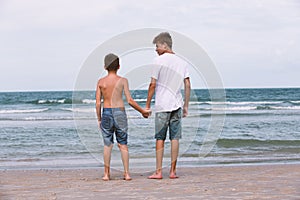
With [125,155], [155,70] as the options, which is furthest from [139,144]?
[155,70]

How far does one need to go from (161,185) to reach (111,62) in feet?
4.99

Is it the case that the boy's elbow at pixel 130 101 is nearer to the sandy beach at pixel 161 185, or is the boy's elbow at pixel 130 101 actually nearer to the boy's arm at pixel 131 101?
the boy's arm at pixel 131 101

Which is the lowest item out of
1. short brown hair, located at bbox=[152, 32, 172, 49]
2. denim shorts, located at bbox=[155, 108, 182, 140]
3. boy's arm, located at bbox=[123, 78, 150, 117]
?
denim shorts, located at bbox=[155, 108, 182, 140]

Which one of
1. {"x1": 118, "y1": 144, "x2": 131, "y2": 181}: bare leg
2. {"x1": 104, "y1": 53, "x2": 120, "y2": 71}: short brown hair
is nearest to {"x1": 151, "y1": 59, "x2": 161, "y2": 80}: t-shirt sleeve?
{"x1": 104, "y1": 53, "x2": 120, "y2": 71}: short brown hair

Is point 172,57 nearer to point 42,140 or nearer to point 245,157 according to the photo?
point 245,157

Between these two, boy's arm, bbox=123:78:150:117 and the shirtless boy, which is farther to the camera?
the shirtless boy

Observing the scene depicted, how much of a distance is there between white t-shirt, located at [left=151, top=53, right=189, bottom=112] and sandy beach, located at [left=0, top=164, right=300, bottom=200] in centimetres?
89

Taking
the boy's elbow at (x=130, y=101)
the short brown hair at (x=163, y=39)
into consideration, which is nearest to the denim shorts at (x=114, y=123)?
the boy's elbow at (x=130, y=101)

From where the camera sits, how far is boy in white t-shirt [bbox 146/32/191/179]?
5.89 metres

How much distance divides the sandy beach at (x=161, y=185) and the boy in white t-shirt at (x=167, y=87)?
1.98 feet

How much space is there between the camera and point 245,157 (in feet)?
31.7

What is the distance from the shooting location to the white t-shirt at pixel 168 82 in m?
5.89

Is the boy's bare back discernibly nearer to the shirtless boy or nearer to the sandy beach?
the shirtless boy

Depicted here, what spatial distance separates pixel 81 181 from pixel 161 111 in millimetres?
1327
